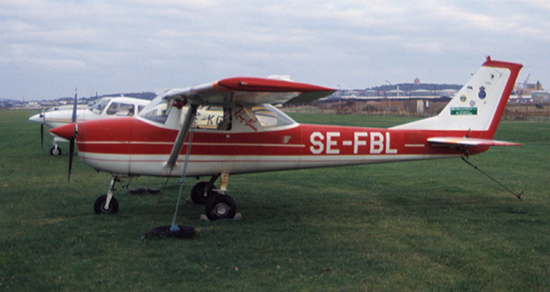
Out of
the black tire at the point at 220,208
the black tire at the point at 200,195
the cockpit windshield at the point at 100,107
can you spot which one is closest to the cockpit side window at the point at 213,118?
the black tire at the point at 220,208

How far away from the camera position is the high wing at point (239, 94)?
631cm

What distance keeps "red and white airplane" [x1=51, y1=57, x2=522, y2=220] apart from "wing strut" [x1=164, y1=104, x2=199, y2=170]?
0.01m

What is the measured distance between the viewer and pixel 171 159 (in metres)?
8.20

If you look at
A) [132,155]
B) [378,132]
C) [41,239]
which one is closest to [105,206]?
[132,155]

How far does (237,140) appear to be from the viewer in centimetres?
863

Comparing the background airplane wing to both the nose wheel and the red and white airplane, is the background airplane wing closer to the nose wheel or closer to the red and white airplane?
the red and white airplane

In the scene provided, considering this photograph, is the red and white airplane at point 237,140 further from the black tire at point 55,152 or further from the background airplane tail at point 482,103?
the black tire at point 55,152

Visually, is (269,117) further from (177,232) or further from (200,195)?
(177,232)

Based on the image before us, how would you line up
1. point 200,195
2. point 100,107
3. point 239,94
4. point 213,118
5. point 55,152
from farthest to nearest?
point 55,152 → point 100,107 → point 200,195 → point 213,118 → point 239,94

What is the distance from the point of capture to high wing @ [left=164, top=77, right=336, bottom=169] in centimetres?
631

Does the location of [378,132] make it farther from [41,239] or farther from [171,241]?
[41,239]

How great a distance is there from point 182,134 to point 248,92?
1.45 metres

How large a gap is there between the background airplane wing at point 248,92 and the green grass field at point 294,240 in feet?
6.25

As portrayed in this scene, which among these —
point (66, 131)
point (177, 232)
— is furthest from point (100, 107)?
point (177, 232)
